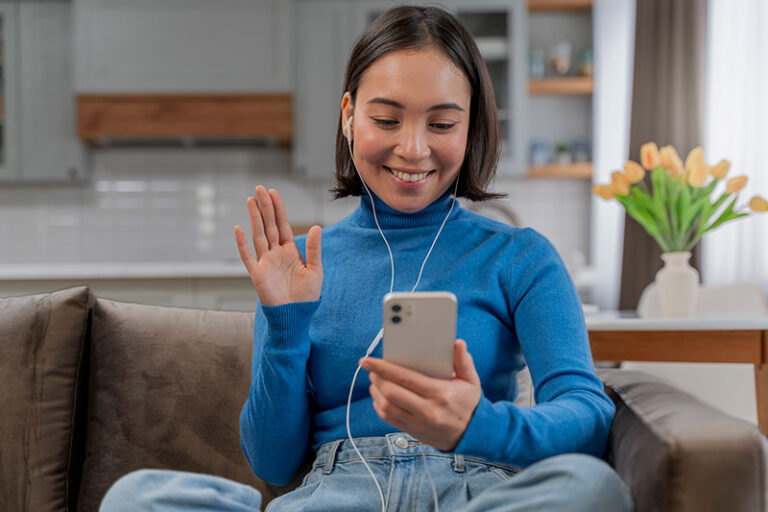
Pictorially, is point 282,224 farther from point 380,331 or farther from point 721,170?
point 721,170

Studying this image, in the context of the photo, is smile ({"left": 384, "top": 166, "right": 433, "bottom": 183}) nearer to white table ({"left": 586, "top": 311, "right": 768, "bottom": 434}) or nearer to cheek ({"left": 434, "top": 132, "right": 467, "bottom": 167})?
cheek ({"left": 434, "top": 132, "right": 467, "bottom": 167})

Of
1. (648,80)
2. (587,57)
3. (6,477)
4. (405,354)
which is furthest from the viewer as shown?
(587,57)

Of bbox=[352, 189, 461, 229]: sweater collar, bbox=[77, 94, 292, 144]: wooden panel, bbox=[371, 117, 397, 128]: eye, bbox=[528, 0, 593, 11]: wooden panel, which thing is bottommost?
bbox=[352, 189, 461, 229]: sweater collar

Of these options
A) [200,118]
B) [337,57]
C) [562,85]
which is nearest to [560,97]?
[562,85]

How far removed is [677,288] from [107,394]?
58.4 inches

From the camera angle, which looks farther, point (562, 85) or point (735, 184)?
point (562, 85)

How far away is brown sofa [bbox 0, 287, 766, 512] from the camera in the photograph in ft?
4.36

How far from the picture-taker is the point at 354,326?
1108 millimetres

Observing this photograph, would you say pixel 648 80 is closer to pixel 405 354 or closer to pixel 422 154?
pixel 422 154

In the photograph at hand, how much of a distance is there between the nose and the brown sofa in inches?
19.6

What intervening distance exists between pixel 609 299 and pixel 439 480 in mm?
3043

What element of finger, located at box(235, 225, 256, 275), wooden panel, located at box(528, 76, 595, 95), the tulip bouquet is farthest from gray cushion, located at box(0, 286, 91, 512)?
wooden panel, located at box(528, 76, 595, 95)

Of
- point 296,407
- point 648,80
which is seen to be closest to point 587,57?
point 648,80

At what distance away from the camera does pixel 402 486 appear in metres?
A: 1.00
